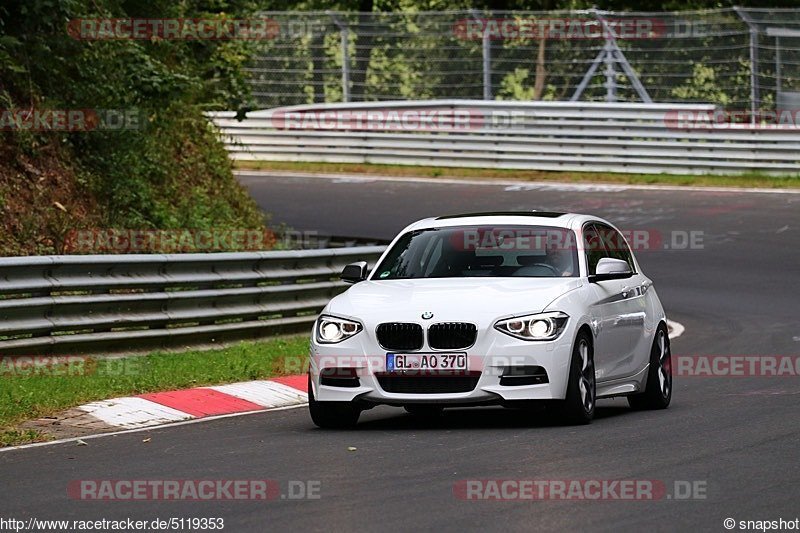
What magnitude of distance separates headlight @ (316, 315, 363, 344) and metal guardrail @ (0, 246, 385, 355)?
3.63 meters

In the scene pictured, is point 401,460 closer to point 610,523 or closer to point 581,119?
point 610,523

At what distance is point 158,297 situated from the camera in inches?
603

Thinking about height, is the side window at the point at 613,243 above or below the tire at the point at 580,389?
above

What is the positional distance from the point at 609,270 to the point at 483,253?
3.12 feet

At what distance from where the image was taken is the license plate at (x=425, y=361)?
34.9 feet

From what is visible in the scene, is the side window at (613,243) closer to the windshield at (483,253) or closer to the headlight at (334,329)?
the windshield at (483,253)

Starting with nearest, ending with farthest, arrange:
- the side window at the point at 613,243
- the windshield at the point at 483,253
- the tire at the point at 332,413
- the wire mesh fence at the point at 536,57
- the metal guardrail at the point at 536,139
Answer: the tire at the point at 332,413 → the windshield at the point at 483,253 → the side window at the point at 613,243 → the metal guardrail at the point at 536,139 → the wire mesh fence at the point at 536,57

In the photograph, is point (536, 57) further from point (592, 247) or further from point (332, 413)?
point (332, 413)

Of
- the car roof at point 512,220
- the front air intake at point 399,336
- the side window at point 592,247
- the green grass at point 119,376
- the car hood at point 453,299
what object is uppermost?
the car roof at point 512,220

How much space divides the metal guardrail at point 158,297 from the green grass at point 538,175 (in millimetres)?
13397

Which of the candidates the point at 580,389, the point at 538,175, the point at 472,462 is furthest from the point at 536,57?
the point at 472,462

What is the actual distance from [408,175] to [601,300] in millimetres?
21801

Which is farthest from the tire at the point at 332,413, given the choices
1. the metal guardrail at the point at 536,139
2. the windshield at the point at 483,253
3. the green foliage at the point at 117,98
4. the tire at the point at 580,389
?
the metal guardrail at the point at 536,139

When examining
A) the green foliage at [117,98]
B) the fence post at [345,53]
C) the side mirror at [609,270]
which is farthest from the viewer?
the fence post at [345,53]
